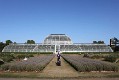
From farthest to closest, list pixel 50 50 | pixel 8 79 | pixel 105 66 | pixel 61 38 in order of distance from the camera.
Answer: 1. pixel 61 38
2. pixel 50 50
3. pixel 105 66
4. pixel 8 79

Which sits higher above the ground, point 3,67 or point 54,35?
point 54,35

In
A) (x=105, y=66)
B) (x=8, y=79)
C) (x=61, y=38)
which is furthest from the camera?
(x=61, y=38)

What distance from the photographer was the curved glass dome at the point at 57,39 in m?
107

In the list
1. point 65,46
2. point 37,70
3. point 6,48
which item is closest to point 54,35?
point 65,46

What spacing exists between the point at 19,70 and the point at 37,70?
5.56 ft

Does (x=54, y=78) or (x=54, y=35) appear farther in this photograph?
(x=54, y=35)

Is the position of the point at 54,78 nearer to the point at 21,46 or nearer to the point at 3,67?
the point at 3,67

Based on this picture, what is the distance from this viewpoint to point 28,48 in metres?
93.0

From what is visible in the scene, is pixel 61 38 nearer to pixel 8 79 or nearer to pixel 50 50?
pixel 50 50

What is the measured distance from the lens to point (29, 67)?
22531 millimetres

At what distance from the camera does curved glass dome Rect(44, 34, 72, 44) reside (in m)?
107

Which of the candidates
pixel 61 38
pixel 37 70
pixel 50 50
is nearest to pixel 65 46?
pixel 50 50

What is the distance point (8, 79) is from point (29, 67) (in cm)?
495

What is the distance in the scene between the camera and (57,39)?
10806 centimetres
